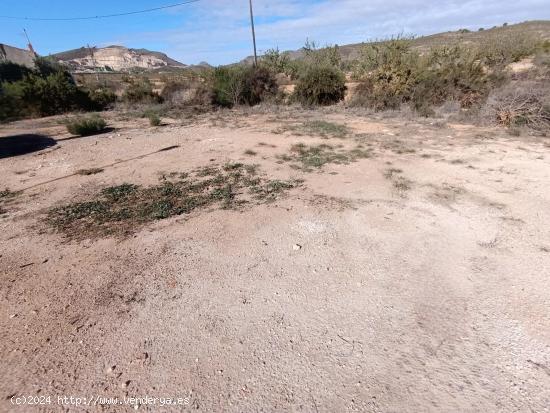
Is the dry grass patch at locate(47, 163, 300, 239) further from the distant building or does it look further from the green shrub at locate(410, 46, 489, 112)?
the distant building

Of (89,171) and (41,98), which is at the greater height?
(41,98)

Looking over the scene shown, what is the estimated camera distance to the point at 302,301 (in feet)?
11.0

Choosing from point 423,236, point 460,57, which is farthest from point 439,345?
point 460,57

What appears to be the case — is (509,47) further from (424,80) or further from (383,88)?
(383,88)

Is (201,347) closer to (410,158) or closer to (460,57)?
(410,158)

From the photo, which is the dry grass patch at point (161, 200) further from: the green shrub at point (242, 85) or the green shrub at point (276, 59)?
the green shrub at point (276, 59)

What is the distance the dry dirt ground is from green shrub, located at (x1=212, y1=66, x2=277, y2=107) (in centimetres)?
1156

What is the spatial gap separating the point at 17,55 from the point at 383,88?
106 feet

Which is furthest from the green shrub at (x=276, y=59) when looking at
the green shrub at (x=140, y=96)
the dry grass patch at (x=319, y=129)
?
the dry grass patch at (x=319, y=129)

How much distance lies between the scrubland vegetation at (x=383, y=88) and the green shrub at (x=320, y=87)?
0.05m

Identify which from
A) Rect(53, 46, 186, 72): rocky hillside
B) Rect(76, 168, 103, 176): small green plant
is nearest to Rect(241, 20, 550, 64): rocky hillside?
Rect(76, 168, 103, 176): small green plant

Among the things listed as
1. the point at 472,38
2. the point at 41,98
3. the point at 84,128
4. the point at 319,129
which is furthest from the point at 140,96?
the point at 472,38

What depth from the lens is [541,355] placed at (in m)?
2.67

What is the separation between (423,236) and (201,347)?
131 inches
